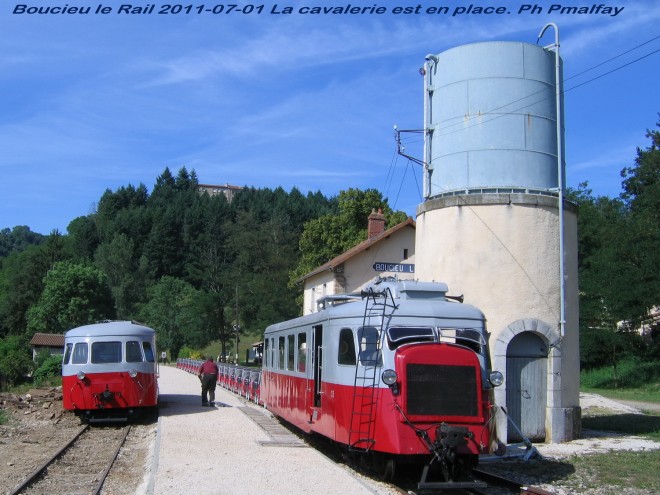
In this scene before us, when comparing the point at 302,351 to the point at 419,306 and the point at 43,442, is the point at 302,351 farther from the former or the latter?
the point at 43,442

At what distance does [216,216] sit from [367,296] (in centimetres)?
11158

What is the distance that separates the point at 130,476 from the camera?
1195 centimetres

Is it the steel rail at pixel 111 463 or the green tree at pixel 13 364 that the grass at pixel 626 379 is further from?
the green tree at pixel 13 364

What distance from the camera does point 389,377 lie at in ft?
33.3

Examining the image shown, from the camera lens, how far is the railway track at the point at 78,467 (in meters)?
10.8

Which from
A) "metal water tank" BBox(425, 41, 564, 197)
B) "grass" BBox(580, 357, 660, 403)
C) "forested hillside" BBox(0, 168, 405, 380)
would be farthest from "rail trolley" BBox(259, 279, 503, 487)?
"forested hillside" BBox(0, 168, 405, 380)

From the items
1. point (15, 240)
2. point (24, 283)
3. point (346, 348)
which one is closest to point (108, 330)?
point (346, 348)

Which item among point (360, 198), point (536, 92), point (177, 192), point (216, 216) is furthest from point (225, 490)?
point (177, 192)

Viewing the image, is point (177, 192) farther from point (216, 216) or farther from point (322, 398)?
point (322, 398)

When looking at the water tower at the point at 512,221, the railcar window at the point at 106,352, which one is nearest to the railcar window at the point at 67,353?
the railcar window at the point at 106,352

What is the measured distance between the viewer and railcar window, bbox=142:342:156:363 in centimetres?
1930

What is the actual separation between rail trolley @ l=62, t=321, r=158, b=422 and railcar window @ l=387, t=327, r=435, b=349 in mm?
9758

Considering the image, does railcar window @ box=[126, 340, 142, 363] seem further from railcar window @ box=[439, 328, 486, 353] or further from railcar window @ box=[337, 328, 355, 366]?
railcar window @ box=[439, 328, 486, 353]

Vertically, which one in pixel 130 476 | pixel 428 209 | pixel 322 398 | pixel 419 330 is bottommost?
pixel 130 476
